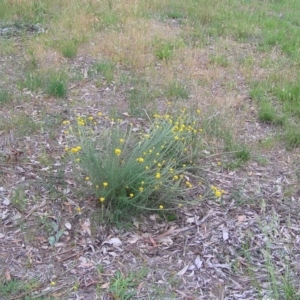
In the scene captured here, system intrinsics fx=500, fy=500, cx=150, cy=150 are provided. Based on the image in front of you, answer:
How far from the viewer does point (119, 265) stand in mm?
3387

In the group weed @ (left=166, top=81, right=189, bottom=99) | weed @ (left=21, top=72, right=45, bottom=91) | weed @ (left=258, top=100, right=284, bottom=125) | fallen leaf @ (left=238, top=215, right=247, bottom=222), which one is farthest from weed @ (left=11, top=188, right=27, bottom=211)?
weed @ (left=258, top=100, right=284, bottom=125)

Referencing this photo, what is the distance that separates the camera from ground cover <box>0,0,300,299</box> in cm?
334

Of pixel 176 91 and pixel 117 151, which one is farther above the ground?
pixel 117 151

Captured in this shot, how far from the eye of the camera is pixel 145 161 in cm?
376

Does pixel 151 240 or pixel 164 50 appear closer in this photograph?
pixel 151 240

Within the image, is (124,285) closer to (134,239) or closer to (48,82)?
(134,239)

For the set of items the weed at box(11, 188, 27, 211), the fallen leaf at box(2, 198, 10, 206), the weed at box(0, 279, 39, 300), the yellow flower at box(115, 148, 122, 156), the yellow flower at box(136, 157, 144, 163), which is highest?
the yellow flower at box(115, 148, 122, 156)

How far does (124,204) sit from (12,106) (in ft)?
6.97

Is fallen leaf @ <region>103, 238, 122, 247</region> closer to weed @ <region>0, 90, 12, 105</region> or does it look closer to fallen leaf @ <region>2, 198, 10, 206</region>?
fallen leaf @ <region>2, 198, 10, 206</region>

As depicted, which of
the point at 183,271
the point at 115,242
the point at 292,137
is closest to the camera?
the point at 183,271

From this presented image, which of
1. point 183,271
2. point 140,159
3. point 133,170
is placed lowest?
point 183,271

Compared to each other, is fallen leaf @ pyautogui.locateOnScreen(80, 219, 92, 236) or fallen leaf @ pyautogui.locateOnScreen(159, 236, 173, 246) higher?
fallen leaf @ pyautogui.locateOnScreen(80, 219, 92, 236)

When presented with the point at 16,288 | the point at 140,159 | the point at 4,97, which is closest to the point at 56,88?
the point at 4,97

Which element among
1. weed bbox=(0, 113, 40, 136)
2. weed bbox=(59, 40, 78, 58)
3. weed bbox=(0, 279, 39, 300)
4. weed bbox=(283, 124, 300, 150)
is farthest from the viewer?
weed bbox=(59, 40, 78, 58)
